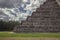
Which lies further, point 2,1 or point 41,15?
point 41,15

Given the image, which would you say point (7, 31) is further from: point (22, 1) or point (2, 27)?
point (22, 1)

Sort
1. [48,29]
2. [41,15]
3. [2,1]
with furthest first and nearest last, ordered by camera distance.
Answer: [41,15] → [48,29] → [2,1]

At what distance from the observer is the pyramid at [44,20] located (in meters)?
28.2

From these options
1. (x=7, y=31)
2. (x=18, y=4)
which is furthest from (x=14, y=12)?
(x=7, y=31)

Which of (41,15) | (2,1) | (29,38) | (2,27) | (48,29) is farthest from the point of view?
(41,15)

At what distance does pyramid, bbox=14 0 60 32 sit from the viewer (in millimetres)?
28206

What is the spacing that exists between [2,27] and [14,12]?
1902mm

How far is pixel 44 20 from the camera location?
3005 centimetres

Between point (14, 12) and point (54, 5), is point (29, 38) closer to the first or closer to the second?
point (14, 12)

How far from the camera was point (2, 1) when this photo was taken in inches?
925

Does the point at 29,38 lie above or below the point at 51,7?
below

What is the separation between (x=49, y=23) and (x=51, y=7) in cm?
290

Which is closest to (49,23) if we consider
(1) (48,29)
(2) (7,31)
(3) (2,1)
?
(1) (48,29)

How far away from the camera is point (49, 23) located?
29141 millimetres
